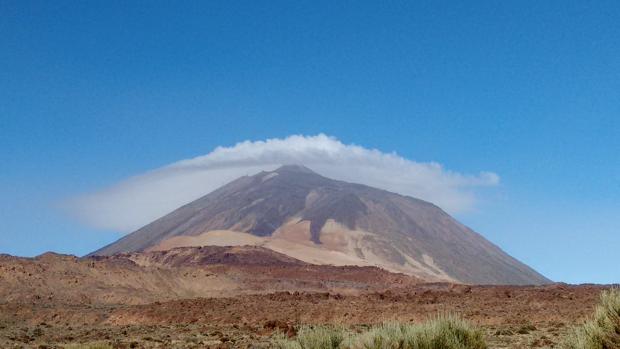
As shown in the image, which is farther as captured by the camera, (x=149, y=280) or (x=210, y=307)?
(x=149, y=280)

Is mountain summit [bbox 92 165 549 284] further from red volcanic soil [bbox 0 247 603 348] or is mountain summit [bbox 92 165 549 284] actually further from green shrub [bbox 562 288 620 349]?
green shrub [bbox 562 288 620 349]

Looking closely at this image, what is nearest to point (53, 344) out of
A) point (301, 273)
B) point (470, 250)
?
point (301, 273)

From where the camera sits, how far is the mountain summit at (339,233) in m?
115

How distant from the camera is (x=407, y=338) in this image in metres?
13.1

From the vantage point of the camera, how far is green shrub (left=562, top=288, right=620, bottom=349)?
11.6 metres

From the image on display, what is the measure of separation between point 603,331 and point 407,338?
135 inches

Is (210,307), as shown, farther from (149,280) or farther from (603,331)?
(603,331)

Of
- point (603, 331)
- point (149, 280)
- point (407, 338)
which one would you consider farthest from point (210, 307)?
point (603, 331)

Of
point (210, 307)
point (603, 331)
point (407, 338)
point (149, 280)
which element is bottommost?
point (210, 307)

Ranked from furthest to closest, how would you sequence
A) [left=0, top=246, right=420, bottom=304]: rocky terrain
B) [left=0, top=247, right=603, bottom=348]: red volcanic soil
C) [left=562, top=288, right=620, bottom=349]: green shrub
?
[left=0, top=246, right=420, bottom=304]: rocky terrain
[left=0, top=247, right=603, bottom=348]: red volcanic soil
[left=562, top=288, right=620, bottom=349]: green shrub

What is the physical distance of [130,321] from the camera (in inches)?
1499

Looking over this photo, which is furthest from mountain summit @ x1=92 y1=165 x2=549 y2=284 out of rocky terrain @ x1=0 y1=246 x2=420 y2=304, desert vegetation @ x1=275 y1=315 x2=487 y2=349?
desert vegetation @ x1=275 y1=315 x2=487 y2=349

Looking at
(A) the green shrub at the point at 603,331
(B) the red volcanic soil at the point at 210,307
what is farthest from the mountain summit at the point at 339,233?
(A) the green shrub at the point at 603,331

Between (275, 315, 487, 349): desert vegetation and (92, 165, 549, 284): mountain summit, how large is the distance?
85.4 metres
